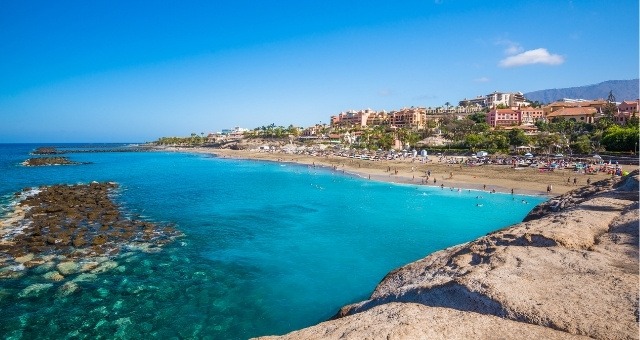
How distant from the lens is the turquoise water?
1156cm

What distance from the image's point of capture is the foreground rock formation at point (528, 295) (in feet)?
16.6

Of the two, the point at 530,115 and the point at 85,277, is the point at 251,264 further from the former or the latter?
the point at 530,115

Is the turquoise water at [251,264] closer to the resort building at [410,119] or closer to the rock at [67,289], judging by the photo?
the rock at [67,289]

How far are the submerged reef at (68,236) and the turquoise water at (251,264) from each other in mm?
1182

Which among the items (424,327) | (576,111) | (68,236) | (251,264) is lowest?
(251,264)

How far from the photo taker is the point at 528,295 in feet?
19.1

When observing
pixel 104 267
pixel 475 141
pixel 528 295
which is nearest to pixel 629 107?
pixel 475 141

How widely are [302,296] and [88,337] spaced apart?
22.6 feet

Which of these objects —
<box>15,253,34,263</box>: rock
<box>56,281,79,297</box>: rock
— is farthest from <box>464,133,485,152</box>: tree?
<box>15,253,34,263</box>: rock

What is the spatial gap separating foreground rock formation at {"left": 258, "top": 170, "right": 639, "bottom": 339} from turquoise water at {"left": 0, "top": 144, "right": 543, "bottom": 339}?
16.4 ft

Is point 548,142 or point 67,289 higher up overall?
point 548,142

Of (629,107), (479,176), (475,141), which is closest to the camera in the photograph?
(479,176)

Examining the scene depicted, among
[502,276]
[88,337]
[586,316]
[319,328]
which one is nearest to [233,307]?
[88,337]

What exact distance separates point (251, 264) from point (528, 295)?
43.1 feet
